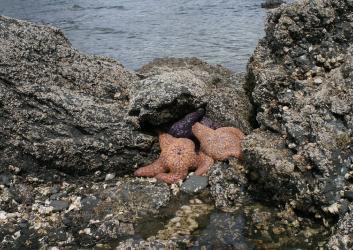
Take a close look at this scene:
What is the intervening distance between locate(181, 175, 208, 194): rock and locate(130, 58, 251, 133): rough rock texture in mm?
1404

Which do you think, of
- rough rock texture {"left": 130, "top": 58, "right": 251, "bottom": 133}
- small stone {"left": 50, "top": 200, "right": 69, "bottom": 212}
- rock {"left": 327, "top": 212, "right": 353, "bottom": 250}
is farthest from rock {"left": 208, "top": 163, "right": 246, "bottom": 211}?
small stone {"left": 50, "top": 200, "right": 69, "bottom": 212}

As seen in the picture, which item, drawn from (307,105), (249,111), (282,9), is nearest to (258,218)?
(307,105)

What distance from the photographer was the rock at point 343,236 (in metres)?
4.97

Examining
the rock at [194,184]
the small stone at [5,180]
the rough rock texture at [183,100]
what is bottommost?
the rock at [194,184]

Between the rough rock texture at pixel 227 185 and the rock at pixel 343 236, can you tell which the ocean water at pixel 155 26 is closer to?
the rough rock texture at pixel 227 185

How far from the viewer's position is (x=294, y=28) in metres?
7.68

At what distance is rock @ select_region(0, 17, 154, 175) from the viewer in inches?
299

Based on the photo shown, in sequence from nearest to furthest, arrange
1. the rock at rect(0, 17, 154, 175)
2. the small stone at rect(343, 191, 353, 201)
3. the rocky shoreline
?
the small stone at rect(343, 191, 353, 201), the rocky shoreline, the rock at rect(0, 17, 154, 175)

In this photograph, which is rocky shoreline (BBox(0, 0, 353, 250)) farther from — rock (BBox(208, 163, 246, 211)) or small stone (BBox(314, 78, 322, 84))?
small stone (BBox(314, 78, 322, 84))

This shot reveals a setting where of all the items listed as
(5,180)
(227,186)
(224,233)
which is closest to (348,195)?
(224,233)

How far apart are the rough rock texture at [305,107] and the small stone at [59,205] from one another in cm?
293

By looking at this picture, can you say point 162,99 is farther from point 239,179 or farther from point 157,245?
point 157,245

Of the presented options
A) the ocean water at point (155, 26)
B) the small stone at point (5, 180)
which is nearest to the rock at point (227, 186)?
the small stone at point (5, 180)

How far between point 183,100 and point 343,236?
4.07m
